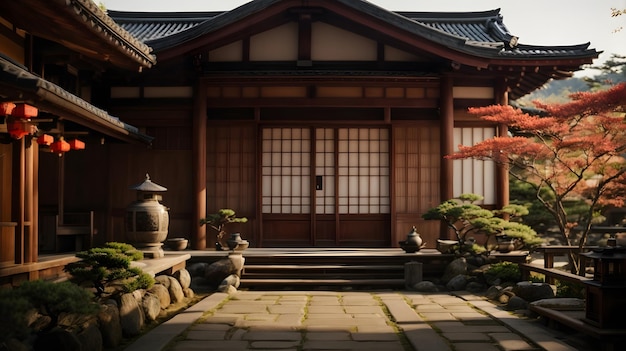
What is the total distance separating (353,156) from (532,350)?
902 centimetres

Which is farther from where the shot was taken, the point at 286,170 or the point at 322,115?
the point at 286,170

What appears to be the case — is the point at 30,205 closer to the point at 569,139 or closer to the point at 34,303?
the point at 34,303

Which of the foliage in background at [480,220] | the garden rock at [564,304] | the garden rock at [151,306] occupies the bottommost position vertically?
the garden rock at [151,306]

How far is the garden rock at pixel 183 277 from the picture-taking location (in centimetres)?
1184

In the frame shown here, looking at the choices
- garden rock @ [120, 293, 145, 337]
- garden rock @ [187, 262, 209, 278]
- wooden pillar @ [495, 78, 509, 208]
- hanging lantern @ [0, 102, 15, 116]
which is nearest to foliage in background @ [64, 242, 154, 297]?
garden rock @ [120, 293, 145, 337]

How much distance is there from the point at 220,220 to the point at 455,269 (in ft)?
16.3

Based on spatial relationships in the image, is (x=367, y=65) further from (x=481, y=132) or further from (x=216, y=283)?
(x=216, y=283)

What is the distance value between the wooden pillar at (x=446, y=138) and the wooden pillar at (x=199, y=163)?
5.20 m

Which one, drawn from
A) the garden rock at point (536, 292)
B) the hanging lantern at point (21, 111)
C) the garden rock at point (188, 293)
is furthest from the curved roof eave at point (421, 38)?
the hanging lantern at point (21, 111)

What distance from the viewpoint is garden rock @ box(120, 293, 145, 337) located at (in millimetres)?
7977

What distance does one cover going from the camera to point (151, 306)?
30.1ft

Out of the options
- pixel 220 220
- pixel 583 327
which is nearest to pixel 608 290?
pixel 583 327

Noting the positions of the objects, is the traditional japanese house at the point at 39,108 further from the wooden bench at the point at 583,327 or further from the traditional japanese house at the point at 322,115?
the wooden bench at the point at 583,327

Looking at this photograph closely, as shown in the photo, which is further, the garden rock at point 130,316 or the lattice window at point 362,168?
the lattice window at point 362,168
